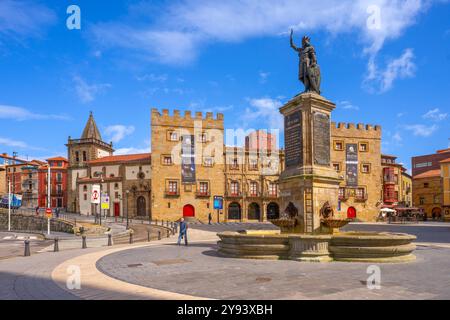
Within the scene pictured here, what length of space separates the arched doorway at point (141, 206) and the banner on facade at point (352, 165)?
30.7 meters

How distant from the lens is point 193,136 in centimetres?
5297

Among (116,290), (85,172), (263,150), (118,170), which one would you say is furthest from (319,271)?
(85,172)

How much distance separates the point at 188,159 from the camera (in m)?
52.8

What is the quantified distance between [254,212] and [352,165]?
16.6m

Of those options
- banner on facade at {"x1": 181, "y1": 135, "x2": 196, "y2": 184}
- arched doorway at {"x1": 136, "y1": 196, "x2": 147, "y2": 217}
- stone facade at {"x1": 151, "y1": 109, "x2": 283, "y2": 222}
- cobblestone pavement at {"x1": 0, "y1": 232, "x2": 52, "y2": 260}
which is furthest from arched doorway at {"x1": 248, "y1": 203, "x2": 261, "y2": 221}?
cobblestone pavement at {"x1": 0, "y1": 232, "x2": 52, "y2": 260}

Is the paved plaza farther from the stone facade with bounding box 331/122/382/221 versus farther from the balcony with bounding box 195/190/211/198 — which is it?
the stone facade with bounding box 331/122/382/221

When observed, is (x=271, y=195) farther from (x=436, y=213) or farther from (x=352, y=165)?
(x=436, y=213)

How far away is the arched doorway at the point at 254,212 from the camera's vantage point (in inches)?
2225

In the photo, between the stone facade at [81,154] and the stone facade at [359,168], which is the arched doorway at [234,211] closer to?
the stone facade at [359,168]

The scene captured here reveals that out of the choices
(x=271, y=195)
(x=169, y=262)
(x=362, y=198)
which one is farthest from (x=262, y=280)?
(x=362, y=198)

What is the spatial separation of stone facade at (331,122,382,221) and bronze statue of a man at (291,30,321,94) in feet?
143

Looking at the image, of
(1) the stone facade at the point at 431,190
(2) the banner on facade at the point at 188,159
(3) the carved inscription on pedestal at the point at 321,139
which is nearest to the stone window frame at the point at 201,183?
(2) the banner on facade at the point at 188,159

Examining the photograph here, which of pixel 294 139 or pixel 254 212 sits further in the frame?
pixel 254 212
